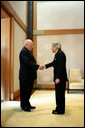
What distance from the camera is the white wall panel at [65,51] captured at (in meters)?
6.37

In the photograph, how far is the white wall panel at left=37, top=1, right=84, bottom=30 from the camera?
252 inches

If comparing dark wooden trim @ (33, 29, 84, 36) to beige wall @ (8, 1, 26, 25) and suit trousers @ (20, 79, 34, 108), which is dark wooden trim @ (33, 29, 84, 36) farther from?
suit trousers @ (20, 79, 34, 108)

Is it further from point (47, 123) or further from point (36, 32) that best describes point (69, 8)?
point (47, 123)

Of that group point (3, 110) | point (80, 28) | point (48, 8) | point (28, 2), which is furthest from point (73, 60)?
point (3, 110)

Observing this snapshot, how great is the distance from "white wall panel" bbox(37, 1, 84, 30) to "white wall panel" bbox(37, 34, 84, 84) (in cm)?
47

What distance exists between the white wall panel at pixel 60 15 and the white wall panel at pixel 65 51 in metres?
0.47

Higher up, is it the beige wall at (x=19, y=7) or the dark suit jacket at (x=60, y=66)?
the beige wall at (x=19, y=7)

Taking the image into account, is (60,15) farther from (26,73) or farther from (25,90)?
(25,90)

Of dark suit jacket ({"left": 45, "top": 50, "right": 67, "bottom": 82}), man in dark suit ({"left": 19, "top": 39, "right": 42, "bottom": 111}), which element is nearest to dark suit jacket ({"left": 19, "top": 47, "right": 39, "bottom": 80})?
man in dark suit ({"left": 19, "top": 39, "right": 42, "bottom": 111})

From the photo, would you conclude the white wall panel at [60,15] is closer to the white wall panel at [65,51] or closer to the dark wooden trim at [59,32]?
the dark wooden trim at [59,32]

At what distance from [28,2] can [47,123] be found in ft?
18.5

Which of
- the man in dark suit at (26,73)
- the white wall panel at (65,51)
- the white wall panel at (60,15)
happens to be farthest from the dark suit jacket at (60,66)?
the white wall panel at (60,15)

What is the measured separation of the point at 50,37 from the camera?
646 cm

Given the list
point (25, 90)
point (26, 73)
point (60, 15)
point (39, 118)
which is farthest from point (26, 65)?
point (60, 15)
